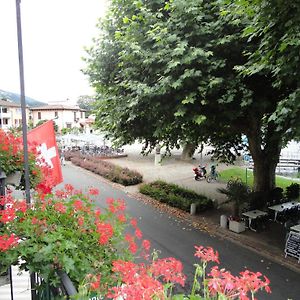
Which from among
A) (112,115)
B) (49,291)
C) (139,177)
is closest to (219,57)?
(112,115)

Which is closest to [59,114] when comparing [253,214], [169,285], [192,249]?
[253,214]

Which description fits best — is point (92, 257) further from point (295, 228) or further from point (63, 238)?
point (295, 228)

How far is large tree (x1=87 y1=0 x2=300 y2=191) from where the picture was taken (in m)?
7.70

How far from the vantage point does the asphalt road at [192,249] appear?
740cm

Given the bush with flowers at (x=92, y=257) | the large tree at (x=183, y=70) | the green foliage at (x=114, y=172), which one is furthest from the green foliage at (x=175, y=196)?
the bush with flowers at (x=92, y=257)

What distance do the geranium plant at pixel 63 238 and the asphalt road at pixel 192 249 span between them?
491cm

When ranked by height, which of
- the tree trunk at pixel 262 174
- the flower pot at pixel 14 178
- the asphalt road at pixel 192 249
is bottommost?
the asphalt road at pixel 192 249

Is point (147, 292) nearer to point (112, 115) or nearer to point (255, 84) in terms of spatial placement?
point (255, 84)

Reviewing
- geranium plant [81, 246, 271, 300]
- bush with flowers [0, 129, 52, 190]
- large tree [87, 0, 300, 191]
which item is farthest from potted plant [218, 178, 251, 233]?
geranium plant [81, 246, 271, 300]

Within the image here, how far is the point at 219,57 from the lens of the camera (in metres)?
8.45

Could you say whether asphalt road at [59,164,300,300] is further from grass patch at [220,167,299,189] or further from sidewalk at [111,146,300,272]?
grass patch at [220,167,299,189]

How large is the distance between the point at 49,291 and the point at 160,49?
6885 millimetres

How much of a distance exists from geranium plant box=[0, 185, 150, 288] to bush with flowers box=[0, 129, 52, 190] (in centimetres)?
124

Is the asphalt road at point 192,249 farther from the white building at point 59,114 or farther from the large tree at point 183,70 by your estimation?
the white building at point 59,114
